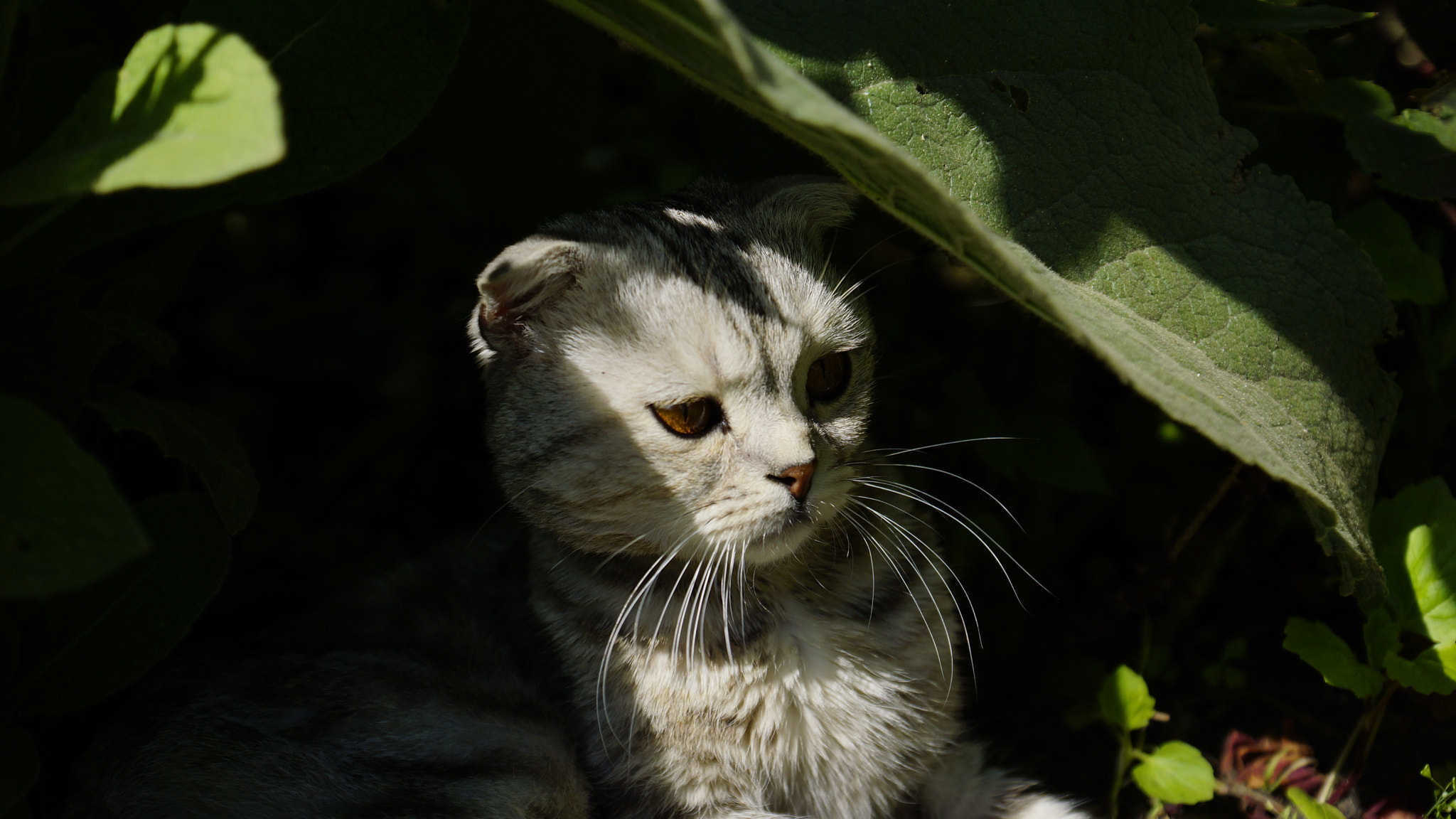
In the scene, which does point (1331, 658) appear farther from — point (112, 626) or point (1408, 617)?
point (112, 626)

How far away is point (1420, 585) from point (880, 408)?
1029 millimetres

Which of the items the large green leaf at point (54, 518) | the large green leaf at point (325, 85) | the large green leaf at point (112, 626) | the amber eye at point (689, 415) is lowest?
the amber eye at point (689, 415)

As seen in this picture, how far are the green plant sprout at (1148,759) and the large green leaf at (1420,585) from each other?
35 centimetres

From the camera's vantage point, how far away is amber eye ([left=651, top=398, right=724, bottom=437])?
1463 mm

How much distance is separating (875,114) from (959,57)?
18 cm

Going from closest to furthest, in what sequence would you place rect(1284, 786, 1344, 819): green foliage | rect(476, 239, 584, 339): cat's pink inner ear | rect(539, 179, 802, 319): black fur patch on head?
rect(476, 239, 584, 339): cat's pink inner ear → rect(539, 179, 802, 319): black fur patch on head → rect(1284, 786, 1344, 819): green foliage

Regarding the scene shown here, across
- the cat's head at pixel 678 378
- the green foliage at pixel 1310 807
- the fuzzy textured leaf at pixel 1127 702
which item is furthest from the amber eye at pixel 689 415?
the green foliage at pixel 1310 807

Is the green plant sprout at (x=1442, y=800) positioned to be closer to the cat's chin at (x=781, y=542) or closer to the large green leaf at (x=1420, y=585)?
the large green leaf at (x=1420, y=585)

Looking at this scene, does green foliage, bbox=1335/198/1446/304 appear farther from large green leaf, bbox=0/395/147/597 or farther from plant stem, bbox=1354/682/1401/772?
large green leaf, bbox=0/395/147/597

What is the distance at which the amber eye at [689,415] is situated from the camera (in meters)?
1.46

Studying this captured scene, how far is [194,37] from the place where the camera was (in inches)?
38.3

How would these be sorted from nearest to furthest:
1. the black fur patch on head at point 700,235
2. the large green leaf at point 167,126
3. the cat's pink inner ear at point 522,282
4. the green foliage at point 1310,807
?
the large green leaf at point 167,126, the cat's pink inner ear at point 522,282, the black fur patch on head at point 700,235, the green foliage at point 1310,807

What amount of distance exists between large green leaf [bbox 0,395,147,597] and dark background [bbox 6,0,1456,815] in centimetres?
77

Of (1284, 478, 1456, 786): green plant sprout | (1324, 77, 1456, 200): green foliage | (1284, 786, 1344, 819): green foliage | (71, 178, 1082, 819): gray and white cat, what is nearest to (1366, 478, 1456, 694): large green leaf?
(1284, 478, 1456, 786): green plant sprout
